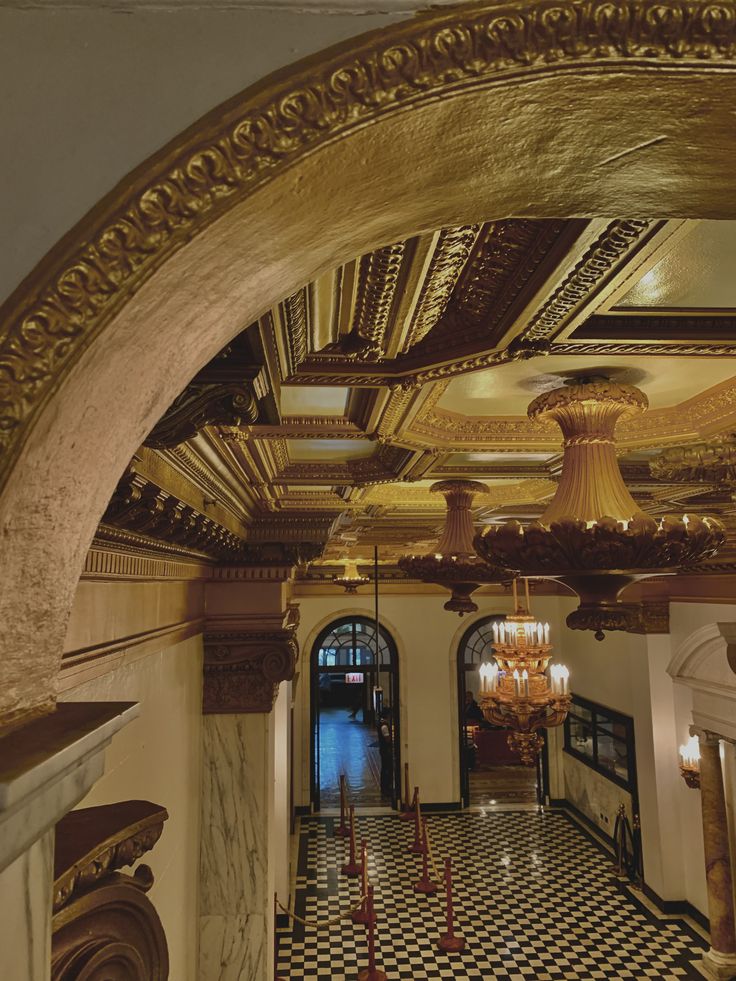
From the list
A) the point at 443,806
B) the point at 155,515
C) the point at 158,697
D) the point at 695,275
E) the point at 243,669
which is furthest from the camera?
the point at 443,806

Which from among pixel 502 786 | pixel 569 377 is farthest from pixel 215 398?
pixel 502 786

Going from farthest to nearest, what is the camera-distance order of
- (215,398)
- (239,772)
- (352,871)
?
1. (352,871)
2. (239,772)
3. (215,398)

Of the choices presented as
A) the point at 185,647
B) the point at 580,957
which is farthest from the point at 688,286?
the point at 580,957

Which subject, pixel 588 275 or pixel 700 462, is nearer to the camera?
pixel 588 275

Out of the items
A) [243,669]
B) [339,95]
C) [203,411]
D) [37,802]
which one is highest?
[339,95]

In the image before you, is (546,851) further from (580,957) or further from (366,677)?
(366,677)

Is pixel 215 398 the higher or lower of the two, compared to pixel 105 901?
higher

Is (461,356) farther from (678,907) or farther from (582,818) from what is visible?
(582,818)

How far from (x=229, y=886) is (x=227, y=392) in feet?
12.1

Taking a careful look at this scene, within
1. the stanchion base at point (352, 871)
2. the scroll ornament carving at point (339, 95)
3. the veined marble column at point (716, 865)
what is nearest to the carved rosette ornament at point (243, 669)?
the scroll ornament carving at point (339, 95)

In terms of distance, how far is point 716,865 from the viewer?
7664mm

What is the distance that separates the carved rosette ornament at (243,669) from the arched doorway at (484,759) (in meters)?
9.80

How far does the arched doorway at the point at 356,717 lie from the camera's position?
1325 centimetres

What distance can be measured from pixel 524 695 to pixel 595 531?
3.56 meters
